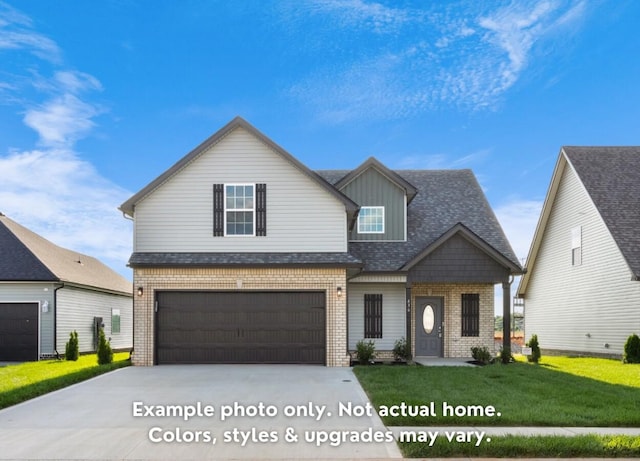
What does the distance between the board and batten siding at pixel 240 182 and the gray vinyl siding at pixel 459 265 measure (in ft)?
9.26

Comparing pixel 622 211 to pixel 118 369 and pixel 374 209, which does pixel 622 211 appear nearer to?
pixel 374 209

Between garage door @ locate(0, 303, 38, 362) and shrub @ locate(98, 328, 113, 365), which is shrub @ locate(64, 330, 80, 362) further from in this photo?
shrub @ locate(98, 328, 113, 365)

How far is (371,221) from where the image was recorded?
67.5 ft

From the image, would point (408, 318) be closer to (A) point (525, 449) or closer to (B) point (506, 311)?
(B) point (506, 311)

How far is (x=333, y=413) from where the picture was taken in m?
A: 9.91

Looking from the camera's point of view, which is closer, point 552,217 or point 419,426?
point 419,426

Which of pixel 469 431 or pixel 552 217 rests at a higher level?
pixel 552 217

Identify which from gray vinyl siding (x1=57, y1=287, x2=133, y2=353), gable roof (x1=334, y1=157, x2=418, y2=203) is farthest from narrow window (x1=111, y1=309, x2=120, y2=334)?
gable roof (x1=334, y1=157, x2=418, y2=203)

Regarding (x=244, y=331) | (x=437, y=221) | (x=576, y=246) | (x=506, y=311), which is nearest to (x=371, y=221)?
(x=437, y=221)

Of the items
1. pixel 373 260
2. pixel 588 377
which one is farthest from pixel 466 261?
pixel 588 377

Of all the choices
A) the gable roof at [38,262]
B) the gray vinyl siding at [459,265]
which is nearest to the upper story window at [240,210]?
the gray vinyl siding at [459,265]

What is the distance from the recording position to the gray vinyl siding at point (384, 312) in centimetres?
1961

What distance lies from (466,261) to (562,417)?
30.7 feet

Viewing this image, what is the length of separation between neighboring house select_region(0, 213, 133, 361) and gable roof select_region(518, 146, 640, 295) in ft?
62.7
